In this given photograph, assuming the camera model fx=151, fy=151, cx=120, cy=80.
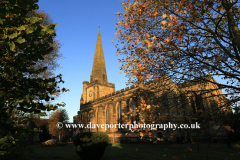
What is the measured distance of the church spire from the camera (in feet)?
171

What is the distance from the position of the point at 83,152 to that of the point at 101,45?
5102 centimetres

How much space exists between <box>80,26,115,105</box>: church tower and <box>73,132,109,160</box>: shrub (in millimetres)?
37264

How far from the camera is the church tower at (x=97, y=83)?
49581mm

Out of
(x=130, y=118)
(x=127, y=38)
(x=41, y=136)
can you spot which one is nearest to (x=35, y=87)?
(x=127, y=38)

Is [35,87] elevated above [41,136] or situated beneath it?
elevated above

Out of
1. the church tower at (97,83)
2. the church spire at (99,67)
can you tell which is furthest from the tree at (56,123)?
the church spire at (99,67)

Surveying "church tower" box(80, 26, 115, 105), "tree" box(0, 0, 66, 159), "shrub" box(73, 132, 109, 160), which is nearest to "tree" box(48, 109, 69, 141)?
"church tower" box(80, 26, 115, 105)

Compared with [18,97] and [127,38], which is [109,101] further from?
[18,97]

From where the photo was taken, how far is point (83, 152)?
1073 cm

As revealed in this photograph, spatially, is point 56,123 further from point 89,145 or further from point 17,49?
point 17,49

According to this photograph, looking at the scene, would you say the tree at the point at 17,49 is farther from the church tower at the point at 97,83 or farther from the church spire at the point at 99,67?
the church spire at the point at 99,67

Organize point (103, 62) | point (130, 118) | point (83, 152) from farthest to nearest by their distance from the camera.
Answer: point (103, 62)
point (130, 118)
point (83, 152)

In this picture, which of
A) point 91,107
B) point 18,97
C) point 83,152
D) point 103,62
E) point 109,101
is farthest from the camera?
point 103,62

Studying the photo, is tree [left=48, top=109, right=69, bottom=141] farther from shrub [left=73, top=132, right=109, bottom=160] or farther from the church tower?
shrub [left=73, top=132, right=109, bottom=160]
